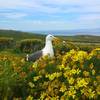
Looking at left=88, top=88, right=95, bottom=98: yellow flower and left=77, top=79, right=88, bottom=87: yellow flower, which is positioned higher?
left=77, top=79, right=88, bottom=87: yellow flower

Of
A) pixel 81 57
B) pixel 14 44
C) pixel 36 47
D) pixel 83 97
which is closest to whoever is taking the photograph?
pixel 83 97

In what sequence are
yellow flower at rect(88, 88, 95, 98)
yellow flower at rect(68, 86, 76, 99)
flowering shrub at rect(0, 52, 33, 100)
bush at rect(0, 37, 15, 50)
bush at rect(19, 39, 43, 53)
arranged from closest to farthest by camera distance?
yellow flower at rect(88, 88, 95, 98), yellow flower at rect(68, 86, 76, 99), flowering shrub at rect(0, 52, 33, 100), bush at rect(19, 39, 43, 53), bush at rect(0, 37, 15, 50)

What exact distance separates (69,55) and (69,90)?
2.77 feet

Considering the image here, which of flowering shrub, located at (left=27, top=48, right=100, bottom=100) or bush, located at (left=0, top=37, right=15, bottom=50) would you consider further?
bush, located at (left=0, top=37, right=15, bottom=50)

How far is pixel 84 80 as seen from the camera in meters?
8.41

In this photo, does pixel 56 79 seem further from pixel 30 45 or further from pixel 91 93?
pixel 30 45

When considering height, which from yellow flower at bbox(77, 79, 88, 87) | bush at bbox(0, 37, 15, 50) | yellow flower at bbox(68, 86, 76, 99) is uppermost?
yellow flower at bbox(77, 79, 88, 87)

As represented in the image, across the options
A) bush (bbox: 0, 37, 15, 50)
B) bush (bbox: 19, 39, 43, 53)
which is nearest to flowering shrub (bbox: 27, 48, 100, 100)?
bush (bbox: 19, 39, 43, 53)

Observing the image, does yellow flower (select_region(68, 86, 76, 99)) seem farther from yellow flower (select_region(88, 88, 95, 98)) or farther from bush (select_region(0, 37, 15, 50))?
bush (select_region(0, 37, 15, 50))

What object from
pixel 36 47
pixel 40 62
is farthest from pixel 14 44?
pixel 40 62

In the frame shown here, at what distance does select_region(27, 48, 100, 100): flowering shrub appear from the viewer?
27.5 ft

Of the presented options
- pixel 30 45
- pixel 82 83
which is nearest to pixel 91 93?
pixel 82 83

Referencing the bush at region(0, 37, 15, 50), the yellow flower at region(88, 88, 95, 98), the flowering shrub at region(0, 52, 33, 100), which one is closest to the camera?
the yellow flower at region(88, 88, 95, 98)

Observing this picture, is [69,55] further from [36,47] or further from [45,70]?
[36,47]
